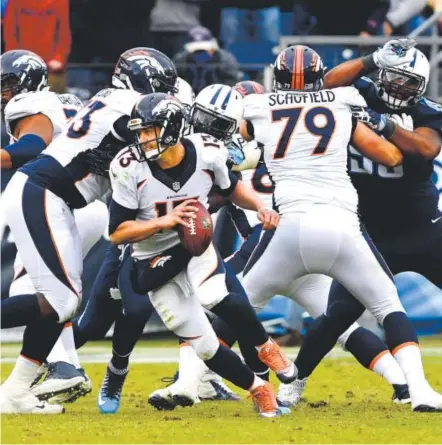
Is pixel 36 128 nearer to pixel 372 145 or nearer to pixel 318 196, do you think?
pixel 318 196

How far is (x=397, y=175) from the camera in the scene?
7.93 meters

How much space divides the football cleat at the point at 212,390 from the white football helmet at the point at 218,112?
1564mm

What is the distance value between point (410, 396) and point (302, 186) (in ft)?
3.90

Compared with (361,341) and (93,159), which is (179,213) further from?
(361,341)

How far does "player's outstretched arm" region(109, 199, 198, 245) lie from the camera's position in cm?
666

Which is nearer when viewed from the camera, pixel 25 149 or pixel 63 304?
pixel 63 304

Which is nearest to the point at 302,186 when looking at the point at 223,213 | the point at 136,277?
the point at 136,277

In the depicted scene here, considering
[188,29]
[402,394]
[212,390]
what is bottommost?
[212,390]

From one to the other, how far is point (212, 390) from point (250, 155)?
1361 mm

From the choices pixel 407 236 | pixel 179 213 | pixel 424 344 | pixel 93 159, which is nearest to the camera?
pixel 179 213

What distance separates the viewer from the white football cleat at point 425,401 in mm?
7141

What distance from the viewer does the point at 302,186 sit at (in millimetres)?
7285

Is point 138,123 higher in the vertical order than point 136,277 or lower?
higher

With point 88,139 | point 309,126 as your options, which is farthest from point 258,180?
point 88,139
